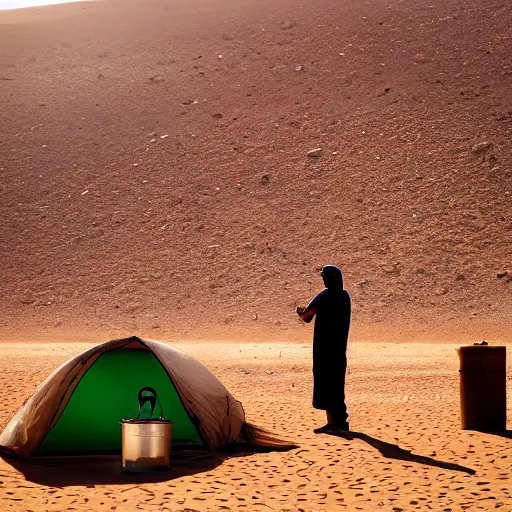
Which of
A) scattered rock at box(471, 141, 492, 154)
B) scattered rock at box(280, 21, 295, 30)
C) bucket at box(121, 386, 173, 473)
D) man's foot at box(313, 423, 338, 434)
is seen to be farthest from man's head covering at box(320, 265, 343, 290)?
scattered rock at box(280, 21, 295, 30)

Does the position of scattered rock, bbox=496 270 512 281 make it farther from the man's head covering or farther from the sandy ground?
the man's head covering

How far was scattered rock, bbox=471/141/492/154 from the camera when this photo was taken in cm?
3253

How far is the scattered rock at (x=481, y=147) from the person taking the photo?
32531 mm

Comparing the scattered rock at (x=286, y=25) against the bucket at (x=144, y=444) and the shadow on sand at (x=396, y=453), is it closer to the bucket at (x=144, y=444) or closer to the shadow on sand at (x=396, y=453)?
the shadow on sand at (x=396, y=453)

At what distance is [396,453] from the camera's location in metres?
8.19

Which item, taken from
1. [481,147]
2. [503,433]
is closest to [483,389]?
[503,433]

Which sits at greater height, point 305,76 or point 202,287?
point 305,76

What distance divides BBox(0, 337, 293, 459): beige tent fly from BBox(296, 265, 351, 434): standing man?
2.56 ft

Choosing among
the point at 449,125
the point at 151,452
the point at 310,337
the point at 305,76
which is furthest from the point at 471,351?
the point at 305,76

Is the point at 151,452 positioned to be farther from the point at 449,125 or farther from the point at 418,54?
the point at 418,54

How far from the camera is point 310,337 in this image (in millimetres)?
23609

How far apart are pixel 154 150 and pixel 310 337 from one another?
48.3 ft

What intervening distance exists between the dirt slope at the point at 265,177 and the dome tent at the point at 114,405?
1473 centimetres

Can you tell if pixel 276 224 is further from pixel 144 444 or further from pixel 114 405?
pixel 144 444
